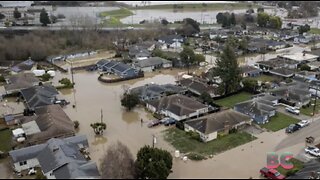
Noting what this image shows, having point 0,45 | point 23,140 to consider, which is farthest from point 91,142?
point 0,45

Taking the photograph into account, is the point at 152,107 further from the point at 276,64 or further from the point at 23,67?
the point at 23,67

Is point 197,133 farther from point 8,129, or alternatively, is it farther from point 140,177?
point 8,129

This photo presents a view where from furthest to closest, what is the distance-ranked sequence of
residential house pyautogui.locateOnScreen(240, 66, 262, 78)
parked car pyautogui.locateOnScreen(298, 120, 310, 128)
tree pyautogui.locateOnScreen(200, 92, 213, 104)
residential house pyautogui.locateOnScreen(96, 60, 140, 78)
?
residential house pyautogui.locateOnScreen(96, 60, 140, 78), residential house pyautogui.locateOnScreen(240, 66, 262, 78), tree pyautogui.locateOnScreen(200, 92, 213, 104), parked car pyautogui.locateOnScreen(298, 120, 310, 128)

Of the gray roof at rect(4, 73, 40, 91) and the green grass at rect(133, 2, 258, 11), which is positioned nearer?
the gray roof at rect(4, 73, 40, 91)

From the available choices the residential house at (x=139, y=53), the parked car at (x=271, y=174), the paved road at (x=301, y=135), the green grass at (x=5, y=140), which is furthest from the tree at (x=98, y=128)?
the residential house at (x=139, y=53)

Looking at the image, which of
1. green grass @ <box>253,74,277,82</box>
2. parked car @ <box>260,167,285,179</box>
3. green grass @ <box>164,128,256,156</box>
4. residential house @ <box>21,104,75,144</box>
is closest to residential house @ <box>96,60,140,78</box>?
residential house @ <box>21,104,75,144</box>

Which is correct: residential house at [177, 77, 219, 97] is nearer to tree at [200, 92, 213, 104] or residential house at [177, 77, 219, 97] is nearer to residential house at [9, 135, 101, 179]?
tree at [200, 92, 213, 104]

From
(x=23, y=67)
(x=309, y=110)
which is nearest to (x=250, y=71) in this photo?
(x=309, y=110)
